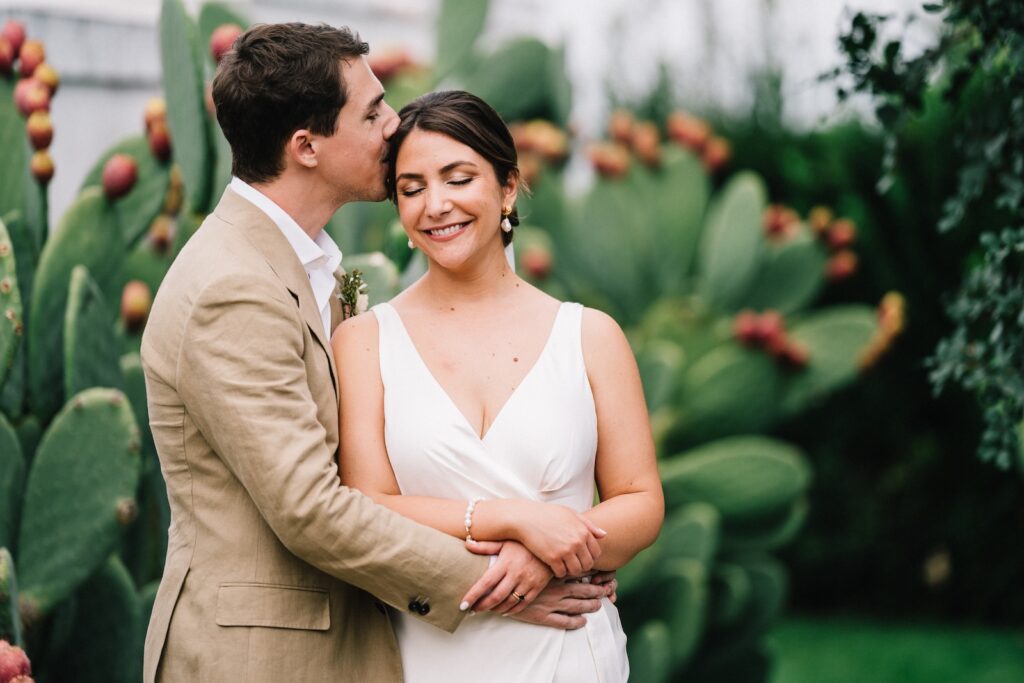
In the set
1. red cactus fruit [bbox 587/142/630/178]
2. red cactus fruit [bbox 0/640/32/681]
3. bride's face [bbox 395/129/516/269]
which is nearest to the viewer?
red cactus fruit [bbox 0/640/32/681]

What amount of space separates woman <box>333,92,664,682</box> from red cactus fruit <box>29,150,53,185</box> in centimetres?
110

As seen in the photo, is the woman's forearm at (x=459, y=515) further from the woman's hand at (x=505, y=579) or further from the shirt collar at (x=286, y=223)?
the shirt collar at (x=286, y=223)

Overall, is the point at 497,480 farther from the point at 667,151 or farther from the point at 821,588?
the point at 821,588

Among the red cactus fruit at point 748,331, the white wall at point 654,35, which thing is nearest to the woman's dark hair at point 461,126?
the red cactus fruit at point 748,331

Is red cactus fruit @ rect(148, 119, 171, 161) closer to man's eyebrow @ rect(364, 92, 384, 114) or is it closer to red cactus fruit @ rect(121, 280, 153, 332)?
red cactus fruit @ rect(121, 280, 153, 332)

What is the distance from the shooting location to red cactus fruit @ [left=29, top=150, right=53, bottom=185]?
328cm

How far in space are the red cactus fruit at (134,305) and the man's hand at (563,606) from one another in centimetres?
160

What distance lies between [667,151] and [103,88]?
99.7 inches

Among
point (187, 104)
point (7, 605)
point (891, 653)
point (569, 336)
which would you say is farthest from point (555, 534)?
point (891, 653)

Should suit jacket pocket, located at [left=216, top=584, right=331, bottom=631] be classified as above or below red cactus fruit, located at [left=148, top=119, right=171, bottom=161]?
below

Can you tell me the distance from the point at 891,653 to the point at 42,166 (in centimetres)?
453

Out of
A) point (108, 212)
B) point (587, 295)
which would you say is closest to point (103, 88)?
point (108, 212)

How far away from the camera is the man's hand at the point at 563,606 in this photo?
2.47 meters

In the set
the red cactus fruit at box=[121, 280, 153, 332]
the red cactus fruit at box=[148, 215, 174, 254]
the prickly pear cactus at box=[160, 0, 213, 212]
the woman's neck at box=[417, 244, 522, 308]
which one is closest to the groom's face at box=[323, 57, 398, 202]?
the woman's neck at box=[417, 244, 522, 308]
